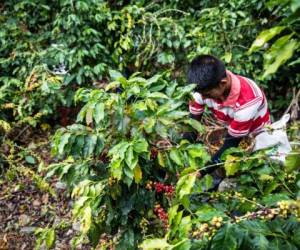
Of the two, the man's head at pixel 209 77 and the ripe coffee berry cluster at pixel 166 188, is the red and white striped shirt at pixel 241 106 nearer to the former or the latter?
the man's head at pixel 209 77

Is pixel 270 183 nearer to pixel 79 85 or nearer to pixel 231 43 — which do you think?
pixel 231 43

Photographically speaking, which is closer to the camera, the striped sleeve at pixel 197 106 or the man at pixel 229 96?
the man at pixel 229 96

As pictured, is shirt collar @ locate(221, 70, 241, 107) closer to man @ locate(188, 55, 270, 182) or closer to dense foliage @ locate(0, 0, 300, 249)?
man @ locate(188, 55, 270, 182)

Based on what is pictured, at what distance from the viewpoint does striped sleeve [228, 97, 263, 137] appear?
7.47 feet

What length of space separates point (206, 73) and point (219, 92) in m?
0.14

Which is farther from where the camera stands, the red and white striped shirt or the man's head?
Answer: the red and white striped shirt

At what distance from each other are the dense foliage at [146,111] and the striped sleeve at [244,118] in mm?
292

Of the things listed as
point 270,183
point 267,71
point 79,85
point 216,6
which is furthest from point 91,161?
point 216,6

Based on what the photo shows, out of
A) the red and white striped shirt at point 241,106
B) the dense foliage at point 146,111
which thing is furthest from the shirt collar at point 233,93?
the dense foliage at point 146,111

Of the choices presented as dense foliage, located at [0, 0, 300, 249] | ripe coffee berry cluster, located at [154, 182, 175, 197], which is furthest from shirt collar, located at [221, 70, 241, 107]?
ripe coffee berry cluster, located at [154, 182, 175, 197]

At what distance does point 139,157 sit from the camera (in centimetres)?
193

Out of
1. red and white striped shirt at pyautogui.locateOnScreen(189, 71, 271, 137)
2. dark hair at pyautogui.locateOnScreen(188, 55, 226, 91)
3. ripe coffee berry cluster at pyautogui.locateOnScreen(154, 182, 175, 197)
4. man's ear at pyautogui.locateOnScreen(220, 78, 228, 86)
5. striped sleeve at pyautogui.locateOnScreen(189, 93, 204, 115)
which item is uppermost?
dark hair at pyautogui.locateOnScreen(188, 55, 226, 91)

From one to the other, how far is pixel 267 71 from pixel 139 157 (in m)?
1.15

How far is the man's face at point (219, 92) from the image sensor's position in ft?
7.26
